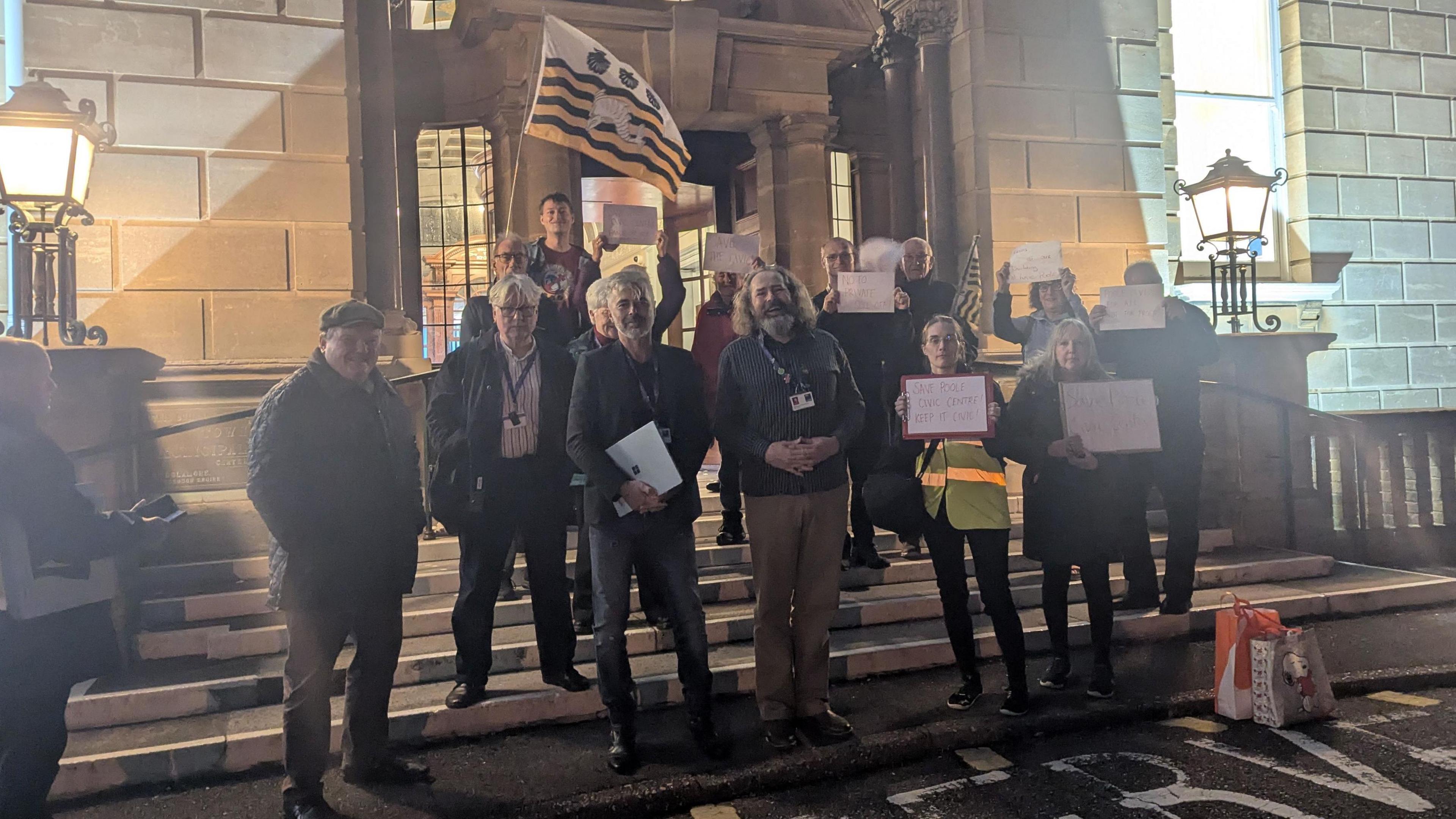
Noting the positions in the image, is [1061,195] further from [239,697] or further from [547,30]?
[239,697]

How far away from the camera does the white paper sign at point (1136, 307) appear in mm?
6277

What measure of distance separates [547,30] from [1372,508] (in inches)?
303

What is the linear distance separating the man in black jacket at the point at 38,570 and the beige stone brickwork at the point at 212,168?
4.31m

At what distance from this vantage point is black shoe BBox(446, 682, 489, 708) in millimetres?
4656

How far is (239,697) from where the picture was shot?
485cm

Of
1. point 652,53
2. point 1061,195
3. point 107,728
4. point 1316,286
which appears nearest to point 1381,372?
point 1316,286

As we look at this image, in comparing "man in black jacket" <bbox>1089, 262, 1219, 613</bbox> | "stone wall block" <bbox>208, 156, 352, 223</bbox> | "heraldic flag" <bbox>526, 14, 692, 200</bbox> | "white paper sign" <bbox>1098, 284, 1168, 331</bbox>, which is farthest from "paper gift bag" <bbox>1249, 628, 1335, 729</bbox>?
"stone wall block" <bbox>208, 156, 352, 223</bbox>

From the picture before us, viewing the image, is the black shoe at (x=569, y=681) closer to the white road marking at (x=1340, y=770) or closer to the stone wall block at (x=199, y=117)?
the white road marking at (x=1340, y=770)

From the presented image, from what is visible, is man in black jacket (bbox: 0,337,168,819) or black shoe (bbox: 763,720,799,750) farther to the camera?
black shoe (bbox: 763,720,799,750)

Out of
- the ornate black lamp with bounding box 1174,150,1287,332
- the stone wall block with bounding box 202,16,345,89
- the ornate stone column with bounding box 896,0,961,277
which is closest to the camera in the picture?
the stone wall block with bounding box 202,16,345,89

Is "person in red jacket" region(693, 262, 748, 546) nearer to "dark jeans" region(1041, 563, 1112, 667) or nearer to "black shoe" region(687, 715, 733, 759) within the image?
"dark jeans" region(1041, 563, 1112, 667)

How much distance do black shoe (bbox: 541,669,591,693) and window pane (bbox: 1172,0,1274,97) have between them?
9.88 meters

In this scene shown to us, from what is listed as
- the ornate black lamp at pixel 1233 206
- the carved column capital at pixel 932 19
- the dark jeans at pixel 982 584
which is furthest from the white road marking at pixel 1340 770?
the carved column capital at pixel 932 19

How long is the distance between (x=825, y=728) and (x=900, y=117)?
790 centimetres
